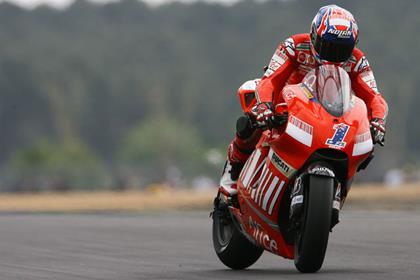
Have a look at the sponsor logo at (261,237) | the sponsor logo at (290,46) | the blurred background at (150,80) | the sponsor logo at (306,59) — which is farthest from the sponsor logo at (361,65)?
the blurred background at (150,80)

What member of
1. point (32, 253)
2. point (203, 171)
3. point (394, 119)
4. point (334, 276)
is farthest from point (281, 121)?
point (394, 119)

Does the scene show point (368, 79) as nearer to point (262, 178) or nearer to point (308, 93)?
point (308, 93)

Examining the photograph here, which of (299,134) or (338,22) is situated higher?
(338,22)

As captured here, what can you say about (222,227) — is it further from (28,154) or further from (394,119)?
(394,119)

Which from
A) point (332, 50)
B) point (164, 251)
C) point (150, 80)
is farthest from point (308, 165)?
point (150, 80)

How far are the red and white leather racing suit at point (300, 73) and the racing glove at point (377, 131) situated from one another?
12cm

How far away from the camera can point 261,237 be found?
8.79 meters

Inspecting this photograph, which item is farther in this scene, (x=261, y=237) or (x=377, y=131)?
(x=261, y=237)

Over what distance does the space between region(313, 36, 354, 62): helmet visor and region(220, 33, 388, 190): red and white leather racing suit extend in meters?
0.21

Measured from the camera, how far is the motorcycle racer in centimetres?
843

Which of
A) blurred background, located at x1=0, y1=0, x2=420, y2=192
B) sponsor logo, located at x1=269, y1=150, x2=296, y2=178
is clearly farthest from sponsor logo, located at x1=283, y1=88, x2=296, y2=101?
blurred background, located at x1=0, y1=0, x2=420, y2=192

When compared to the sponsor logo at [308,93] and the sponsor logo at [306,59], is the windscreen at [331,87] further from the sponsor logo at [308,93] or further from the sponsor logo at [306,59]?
the sponsor logo at [306,59]

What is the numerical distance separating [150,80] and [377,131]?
113 m

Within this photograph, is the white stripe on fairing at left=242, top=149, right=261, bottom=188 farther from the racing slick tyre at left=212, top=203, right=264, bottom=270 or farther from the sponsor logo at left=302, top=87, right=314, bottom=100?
the sponsor logo at left=302, top=87, right=314, bottom=100
